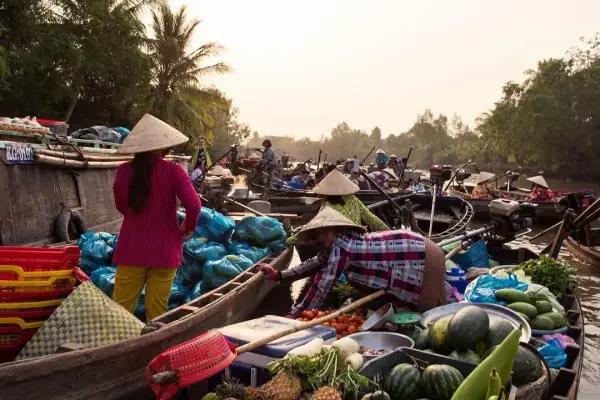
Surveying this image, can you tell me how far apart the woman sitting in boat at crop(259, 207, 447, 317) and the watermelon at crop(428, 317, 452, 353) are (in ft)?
2.48

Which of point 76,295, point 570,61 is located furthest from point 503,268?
point 570,61

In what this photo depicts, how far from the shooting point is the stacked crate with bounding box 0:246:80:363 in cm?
273

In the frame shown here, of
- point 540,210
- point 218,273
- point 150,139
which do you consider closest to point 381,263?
point 218,273

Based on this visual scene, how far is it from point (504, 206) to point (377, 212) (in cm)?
257

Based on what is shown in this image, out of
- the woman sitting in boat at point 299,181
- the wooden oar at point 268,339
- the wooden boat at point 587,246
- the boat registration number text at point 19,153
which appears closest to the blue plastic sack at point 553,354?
the wooden oar at point 268,339

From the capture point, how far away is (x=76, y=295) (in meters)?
2.83

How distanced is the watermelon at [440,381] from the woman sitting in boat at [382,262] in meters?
1.40

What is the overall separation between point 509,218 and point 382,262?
3.63 m

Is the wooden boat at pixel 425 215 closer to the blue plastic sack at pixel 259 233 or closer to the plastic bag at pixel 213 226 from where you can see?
the blue plastic sack at pixel 259 233

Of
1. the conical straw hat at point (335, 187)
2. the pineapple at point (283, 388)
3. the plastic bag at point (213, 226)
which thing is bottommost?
the pineapple at point (283, 388)

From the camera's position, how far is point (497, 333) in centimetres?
267

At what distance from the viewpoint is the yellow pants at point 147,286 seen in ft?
10.7

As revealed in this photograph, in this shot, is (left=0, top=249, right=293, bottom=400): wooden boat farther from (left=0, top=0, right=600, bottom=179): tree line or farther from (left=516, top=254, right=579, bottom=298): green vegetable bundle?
(left=0, top=0, right=600, bottom=179): tree line

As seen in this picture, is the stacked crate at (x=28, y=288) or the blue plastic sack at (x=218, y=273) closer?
the stacked crate at (x=28, y=288)
